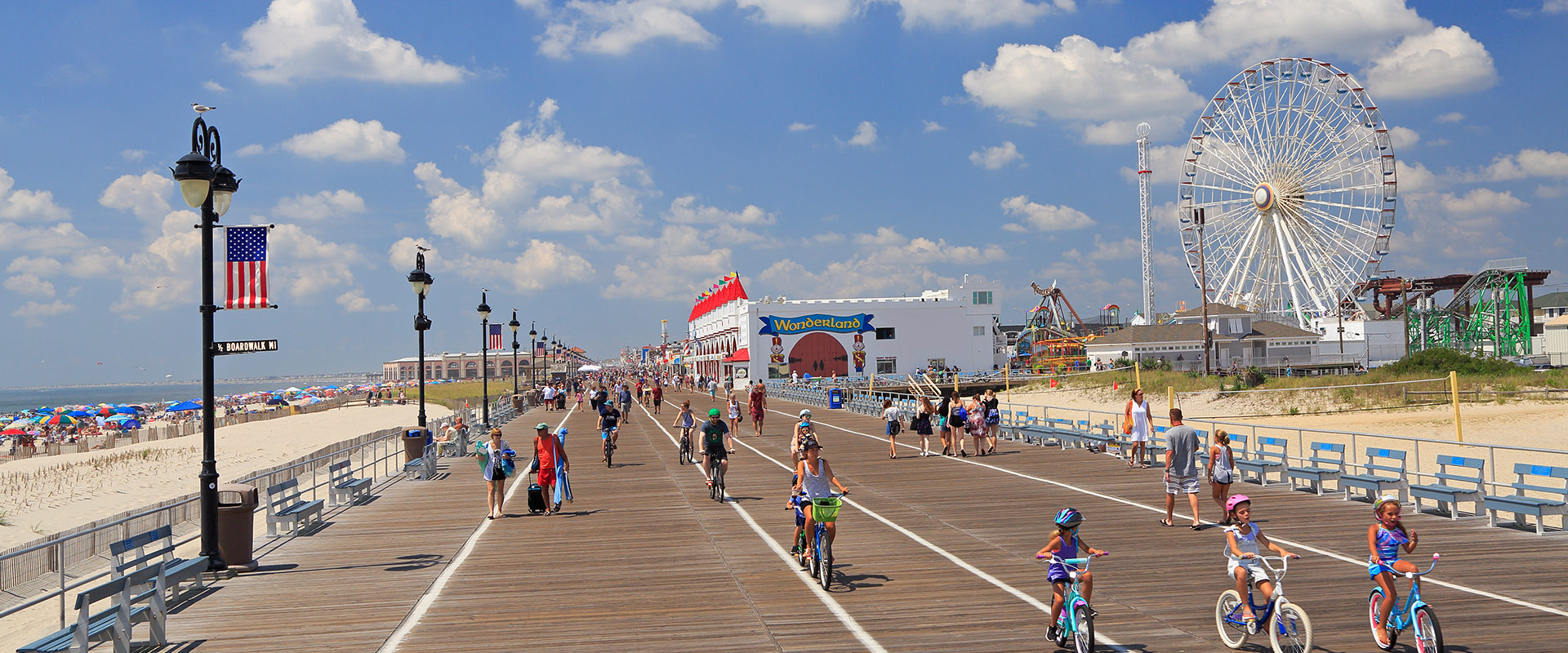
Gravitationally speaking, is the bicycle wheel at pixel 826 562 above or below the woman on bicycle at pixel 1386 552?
below

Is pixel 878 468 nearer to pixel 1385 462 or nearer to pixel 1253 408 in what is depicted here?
pixel 1385 462

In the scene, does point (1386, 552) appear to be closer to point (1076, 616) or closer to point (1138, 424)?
point (1076, 616)

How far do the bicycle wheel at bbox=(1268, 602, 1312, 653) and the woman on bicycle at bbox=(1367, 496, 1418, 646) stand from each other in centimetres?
79

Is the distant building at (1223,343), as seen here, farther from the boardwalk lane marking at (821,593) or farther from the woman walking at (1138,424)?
the boardwalk lane marking at (821,593)

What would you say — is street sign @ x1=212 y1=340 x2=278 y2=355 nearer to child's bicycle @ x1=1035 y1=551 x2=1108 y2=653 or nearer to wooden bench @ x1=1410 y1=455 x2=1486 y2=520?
child's bicycle @ x1=1035 y1=551 x2=1108 y2=653

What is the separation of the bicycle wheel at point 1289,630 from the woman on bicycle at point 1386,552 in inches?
31.0

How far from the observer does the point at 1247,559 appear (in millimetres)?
7633

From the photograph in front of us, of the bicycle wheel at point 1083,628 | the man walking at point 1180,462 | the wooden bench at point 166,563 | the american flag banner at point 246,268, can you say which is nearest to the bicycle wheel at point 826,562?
the bicycle wheel at point 1083,628

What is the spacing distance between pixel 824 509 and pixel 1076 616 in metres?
3.44

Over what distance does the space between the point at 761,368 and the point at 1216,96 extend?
45.4 meters

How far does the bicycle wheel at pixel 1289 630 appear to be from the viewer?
712 centimetres

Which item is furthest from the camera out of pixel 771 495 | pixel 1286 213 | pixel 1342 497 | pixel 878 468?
pixel 1286 213

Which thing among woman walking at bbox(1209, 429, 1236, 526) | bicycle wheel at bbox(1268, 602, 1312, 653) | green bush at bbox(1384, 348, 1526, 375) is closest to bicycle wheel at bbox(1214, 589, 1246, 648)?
bicycle wheel at bbox(1268, 602, 1312, 653)

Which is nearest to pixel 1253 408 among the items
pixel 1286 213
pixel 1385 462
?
pixel 1385 462
